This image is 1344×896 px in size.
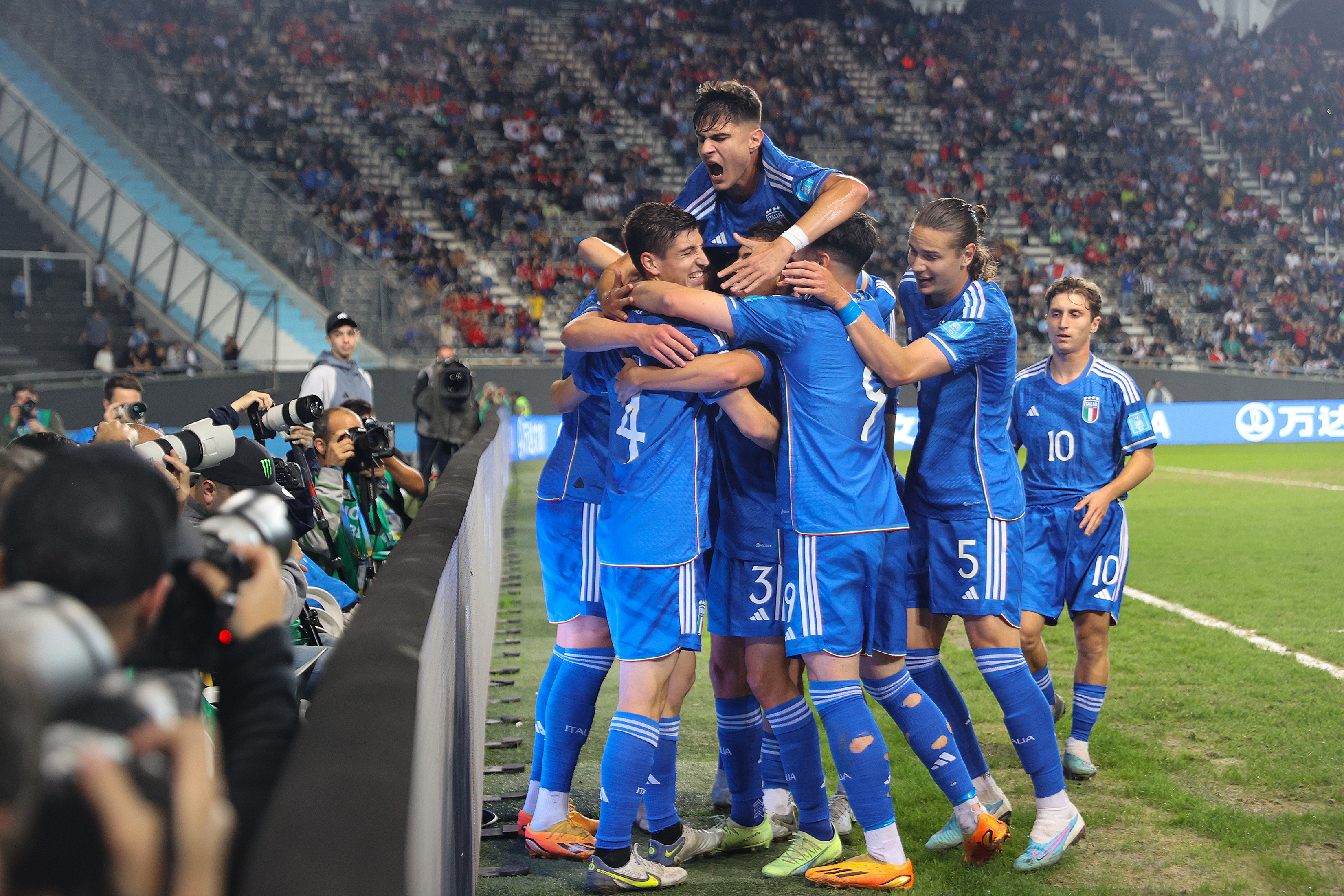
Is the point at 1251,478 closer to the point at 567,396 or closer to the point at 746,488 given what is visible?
the point at 746,488

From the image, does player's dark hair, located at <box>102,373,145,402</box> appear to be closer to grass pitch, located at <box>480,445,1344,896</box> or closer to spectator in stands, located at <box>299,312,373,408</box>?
spectator in stands, located at <box>299,312,373,408</box>

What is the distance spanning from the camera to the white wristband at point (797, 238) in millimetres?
3504

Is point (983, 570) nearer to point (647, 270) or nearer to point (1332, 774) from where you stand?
point (647, 270)

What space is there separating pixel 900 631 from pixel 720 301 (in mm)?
1228

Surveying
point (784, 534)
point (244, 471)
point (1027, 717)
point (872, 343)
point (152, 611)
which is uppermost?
point (872, 343)

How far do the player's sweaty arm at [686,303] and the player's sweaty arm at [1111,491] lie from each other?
77.5 inches

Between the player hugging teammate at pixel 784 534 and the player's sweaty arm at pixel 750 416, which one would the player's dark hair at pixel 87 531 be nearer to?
the player hugging teammate at pixel 784 534

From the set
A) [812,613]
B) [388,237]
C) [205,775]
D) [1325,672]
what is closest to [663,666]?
[812,613]

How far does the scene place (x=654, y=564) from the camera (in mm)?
3309

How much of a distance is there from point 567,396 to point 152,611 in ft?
9.17

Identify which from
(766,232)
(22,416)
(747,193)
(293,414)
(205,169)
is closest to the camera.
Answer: (766,232)

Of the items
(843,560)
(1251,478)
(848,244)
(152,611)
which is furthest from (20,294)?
(1251,478)

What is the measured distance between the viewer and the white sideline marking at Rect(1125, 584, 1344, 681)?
5.96 m

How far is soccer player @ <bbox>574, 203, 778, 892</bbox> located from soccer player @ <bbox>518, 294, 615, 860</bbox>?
0.84 ft
